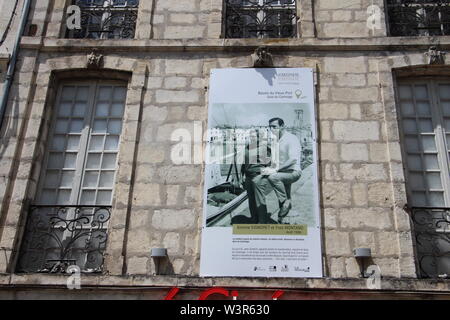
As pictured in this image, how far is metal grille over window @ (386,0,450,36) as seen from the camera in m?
6.23

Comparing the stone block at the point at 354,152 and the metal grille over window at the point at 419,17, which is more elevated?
the metal grille over window at the point at 419,17

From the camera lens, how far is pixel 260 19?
21.1 ft

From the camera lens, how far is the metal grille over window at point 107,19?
6.45 m

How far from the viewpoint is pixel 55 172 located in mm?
5793

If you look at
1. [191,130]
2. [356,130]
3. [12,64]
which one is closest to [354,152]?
[356,130]

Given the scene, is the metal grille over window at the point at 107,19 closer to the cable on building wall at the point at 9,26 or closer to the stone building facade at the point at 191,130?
the stone building facade at the point at 191,130

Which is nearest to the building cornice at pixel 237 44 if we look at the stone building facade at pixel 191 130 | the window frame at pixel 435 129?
the stone building facade at pixel 191 130

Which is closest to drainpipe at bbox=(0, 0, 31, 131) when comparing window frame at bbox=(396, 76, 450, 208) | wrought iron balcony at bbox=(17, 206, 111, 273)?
wrought iron balcony at bbox=(17, 206, 111, 273)

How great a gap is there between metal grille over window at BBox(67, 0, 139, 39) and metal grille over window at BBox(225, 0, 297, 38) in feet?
3.89

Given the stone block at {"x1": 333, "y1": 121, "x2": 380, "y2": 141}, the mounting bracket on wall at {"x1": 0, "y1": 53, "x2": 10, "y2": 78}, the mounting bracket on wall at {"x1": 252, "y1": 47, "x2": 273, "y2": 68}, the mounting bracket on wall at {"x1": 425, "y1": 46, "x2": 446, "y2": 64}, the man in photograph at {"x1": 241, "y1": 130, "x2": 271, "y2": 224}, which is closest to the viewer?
the man in photograph at {"x1": 241, "y1": 130, "x2": 271, "y2": 224}

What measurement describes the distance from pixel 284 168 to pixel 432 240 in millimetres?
1617

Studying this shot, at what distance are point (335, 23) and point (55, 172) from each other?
364cm

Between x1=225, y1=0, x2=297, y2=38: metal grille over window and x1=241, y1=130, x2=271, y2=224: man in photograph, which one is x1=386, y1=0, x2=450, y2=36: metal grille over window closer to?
x1=225, y1=0, x2=297, y2=38: metal grille over window

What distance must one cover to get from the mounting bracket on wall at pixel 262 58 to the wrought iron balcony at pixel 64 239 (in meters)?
2.28
